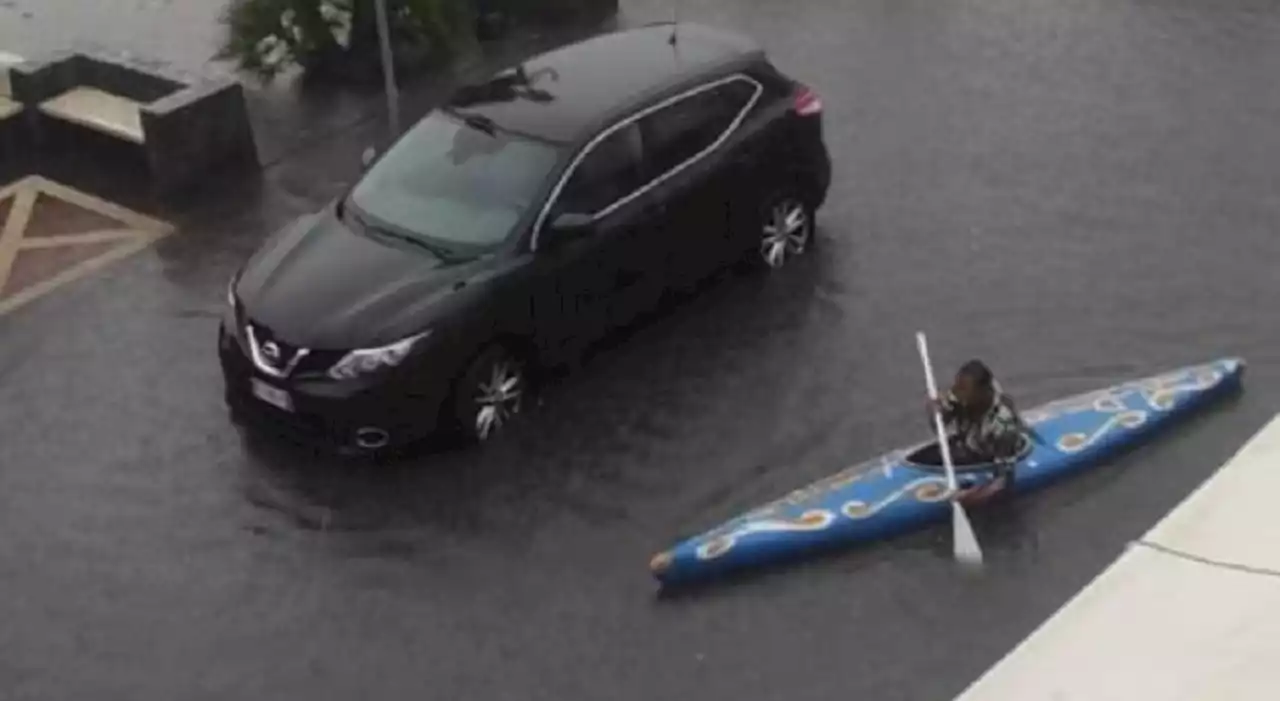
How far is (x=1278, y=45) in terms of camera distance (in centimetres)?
1792

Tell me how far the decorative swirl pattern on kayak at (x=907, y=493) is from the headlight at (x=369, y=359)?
9.33 ft

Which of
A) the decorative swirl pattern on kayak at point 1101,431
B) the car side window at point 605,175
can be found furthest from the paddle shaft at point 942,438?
the car side window at point 605,175

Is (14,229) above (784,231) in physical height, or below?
below

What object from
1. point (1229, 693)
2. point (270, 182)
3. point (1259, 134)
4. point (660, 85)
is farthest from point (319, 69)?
point (1229, 693)

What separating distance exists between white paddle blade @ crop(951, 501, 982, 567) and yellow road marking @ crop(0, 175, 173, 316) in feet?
24.1

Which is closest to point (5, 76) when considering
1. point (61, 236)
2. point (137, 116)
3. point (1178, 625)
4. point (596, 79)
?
point (137, 116)

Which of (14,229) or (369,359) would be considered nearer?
(369,359)

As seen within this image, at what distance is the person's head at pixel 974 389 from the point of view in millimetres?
11250

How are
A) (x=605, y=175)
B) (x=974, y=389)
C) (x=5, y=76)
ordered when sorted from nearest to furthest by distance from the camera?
(x=974, y=389)
(x=605, y=175)
(x=5, y=76)

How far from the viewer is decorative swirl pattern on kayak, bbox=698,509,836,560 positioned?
1095 cm

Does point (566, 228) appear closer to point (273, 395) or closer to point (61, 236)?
point (273, 395)

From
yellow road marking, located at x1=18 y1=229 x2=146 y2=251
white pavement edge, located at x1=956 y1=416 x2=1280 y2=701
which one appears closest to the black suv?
yellow road marking, located at x1=18 y1=229 x2=146 y2=251

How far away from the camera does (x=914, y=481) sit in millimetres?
11461

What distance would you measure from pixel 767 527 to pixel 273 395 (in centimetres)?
324
